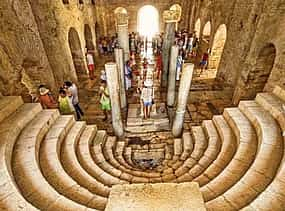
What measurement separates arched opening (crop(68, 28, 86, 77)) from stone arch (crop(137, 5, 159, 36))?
8.08 metres

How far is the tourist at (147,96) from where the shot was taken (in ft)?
21.6

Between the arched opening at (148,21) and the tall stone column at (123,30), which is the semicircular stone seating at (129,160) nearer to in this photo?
the tall stone column at (123,30)

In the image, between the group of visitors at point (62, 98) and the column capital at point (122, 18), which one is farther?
the column capital at point (122, 18)

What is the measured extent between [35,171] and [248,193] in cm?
363

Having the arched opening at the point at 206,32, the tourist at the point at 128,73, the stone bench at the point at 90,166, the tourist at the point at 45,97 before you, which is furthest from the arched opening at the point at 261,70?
the tourist at the point at 45,97

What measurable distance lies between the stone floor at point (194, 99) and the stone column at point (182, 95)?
0.63 m

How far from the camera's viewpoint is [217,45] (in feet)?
36.8

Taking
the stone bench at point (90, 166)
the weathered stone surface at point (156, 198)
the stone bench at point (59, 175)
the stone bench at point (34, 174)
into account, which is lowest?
the stone bench at point (90, 166)

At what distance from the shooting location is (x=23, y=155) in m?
3.84

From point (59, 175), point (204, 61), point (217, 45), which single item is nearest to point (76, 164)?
point (59, 175)

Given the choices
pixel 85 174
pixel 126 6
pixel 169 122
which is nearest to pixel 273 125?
pixel 169 122

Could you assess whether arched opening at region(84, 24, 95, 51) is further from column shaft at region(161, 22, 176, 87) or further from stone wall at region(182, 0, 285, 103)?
stone wall at region(182, 0, 285, 103)

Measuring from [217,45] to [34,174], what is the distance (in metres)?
10.8

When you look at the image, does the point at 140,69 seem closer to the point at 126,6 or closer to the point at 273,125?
the point at 126,6
